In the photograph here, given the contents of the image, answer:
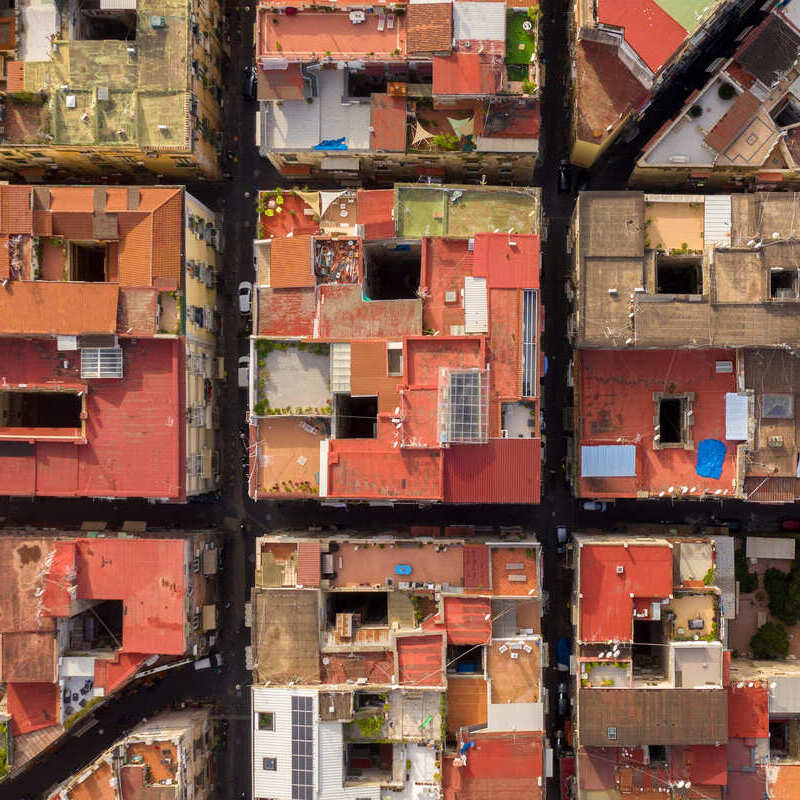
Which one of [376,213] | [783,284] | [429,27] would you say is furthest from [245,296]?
[783,284]

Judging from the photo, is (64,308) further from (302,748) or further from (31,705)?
(302,748)

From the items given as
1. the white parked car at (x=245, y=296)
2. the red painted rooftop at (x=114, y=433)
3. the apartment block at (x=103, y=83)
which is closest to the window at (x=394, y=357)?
the red painted rooftop at (x=114, y=433)

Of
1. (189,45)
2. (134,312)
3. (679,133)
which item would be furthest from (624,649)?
(189,45)

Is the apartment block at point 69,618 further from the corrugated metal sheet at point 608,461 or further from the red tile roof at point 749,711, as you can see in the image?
the red tile roof at point 749,711

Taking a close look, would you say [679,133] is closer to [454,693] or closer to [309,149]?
[309,149]

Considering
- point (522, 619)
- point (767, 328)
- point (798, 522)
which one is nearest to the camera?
point (767, 328)

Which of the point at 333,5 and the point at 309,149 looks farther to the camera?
the point at 309,149

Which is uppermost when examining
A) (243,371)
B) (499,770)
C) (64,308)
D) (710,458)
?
(64,308)
